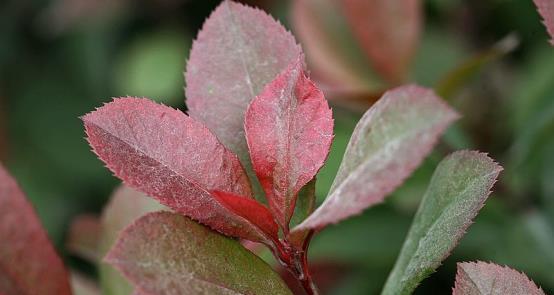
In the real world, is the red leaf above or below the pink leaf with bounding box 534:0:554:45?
below

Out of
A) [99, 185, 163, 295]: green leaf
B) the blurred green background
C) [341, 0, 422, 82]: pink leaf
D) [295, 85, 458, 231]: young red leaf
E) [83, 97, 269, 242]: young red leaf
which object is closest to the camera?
[295, 85, 458, 231]: young red leaf

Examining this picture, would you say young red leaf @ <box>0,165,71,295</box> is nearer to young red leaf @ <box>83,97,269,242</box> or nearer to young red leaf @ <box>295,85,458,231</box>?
young red leaf @ <box>83,97,269,242</box>

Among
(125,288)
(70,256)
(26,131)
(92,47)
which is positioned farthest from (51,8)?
(125,288)

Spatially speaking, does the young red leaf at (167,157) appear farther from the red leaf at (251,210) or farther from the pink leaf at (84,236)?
the pink leaf at (84,236)

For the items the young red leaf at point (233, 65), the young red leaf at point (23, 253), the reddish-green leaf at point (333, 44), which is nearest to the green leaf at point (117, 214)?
the young red leaf at point (23, 253)

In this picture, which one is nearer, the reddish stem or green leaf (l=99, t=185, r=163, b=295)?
the reddish stem

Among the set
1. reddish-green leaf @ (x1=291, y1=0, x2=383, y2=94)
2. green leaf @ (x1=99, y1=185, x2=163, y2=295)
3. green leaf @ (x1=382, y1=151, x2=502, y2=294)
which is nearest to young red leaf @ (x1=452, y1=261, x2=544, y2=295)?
green leaf @ (x1=382, y1=151, x2=502, y2=294)

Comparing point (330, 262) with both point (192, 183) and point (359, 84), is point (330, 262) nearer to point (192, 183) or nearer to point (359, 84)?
point (359, 84)

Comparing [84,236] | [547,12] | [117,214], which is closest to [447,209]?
[547,12]
